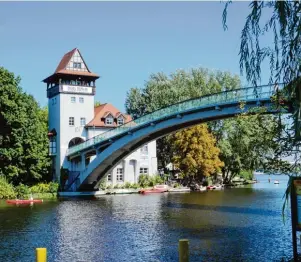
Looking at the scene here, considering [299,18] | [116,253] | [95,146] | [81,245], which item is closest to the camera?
[299,18]

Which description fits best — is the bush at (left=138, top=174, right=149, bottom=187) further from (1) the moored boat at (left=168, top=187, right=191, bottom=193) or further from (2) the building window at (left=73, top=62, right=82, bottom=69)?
(2) the building window at (left=73, top=62, right=82, bottom=69)

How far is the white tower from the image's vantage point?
50.2 meters

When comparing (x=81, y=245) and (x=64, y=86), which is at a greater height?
(x=64, y=86)

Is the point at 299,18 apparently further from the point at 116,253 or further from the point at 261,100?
the point at 261,100

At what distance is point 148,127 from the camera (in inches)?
1597

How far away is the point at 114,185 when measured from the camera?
2025 inches

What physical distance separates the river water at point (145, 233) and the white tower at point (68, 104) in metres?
18.5

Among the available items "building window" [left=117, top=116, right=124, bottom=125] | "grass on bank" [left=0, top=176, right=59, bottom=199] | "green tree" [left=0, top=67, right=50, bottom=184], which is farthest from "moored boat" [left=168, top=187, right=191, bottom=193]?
"green tree" [left=0, top=67, right=50, bottom=184]

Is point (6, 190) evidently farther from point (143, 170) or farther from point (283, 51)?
point (283, 51)

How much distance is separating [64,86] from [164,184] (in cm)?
1555

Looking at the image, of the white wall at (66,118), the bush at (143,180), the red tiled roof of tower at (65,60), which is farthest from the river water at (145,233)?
the red tiled roof of tower at (65,60)

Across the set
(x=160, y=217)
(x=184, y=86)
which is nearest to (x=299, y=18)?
(x=160, y=217)


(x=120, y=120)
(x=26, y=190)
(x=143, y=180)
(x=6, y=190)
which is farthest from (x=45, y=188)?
(x=120, y=120)

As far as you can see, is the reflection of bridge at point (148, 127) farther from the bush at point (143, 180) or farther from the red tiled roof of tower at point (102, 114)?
the bush at point (143, 180)
